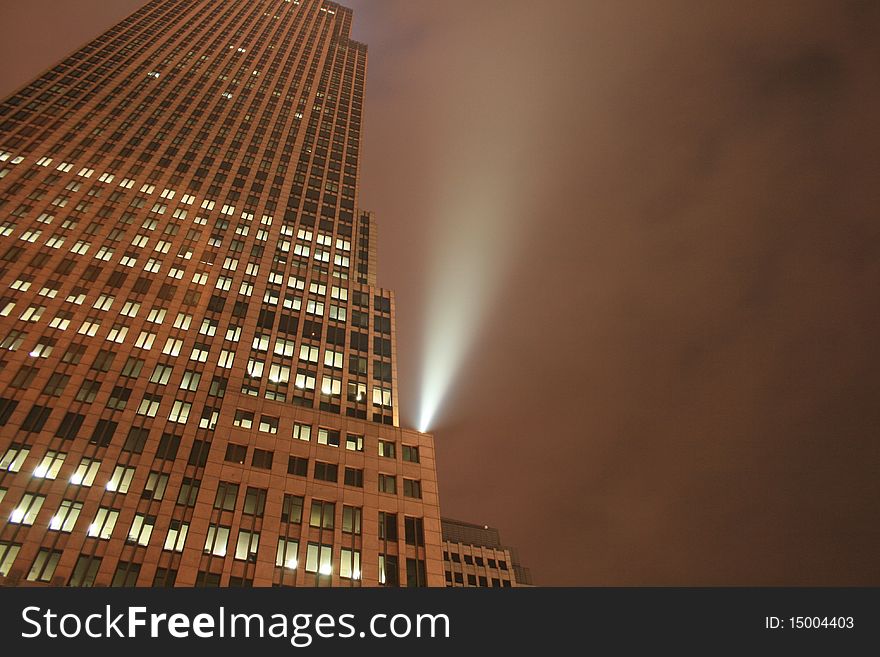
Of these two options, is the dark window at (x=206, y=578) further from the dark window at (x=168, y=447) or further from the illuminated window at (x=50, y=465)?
the illuminated window at (x=50, y=465)

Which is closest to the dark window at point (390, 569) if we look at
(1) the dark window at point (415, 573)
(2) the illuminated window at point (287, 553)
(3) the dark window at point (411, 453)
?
(1) the dark window at point (415, 573)

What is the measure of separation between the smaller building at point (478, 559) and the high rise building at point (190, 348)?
55.4 m

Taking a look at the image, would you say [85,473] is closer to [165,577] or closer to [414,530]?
[165,577]

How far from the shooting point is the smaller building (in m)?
105

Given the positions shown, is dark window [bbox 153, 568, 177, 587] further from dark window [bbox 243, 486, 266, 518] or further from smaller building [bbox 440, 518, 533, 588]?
smaller building [bbox 440, 518, 533, 588]

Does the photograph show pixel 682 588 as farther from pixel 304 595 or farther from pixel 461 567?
pixel 461 567

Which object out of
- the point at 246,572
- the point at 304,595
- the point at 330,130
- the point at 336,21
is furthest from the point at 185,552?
the point at 336,21

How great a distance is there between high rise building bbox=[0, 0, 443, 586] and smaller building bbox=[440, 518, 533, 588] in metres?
55.4

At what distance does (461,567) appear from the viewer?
106 m

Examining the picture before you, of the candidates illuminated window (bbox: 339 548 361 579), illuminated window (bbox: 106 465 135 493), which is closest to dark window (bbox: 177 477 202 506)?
illuminated window (bbox: 106 465 135 493)

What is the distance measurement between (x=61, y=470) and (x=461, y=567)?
74.7 meters

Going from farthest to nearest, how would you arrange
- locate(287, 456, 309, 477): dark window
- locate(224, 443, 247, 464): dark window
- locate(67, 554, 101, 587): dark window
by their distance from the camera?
locate(287, 456, 309, 477): dark window < locate(224, 443, 247, 464): dark window < locate(67, 554, 101, 587): dark window

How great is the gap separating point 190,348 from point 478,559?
7158 cm

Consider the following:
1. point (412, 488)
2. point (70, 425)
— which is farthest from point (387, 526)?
point (70, 425)
